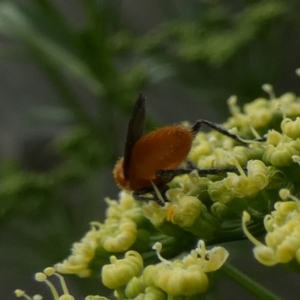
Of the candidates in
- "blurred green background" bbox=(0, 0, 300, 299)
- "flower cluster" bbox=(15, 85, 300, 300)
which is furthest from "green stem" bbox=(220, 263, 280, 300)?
"blurred green background" bbox=(0, 0, 300, 299)

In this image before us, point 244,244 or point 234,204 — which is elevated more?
point 244,244

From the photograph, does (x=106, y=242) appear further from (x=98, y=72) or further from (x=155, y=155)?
(x=98, y=72)

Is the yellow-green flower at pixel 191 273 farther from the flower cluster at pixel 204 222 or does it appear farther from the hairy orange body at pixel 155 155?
the hairy orange body at pixel 155 155

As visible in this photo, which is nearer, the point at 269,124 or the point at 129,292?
the point at 129,292

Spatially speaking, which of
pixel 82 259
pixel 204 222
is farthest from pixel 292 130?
pixel 82 259

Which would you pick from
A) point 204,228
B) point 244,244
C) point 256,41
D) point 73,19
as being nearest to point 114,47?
point 256,41

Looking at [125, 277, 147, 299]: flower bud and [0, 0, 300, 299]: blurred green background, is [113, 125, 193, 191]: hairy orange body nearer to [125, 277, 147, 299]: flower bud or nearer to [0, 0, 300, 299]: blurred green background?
[125, 277, 147, 299]: flower bud

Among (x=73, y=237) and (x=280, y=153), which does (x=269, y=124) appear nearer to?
(x=280, y=153)
